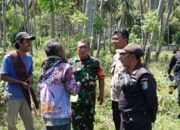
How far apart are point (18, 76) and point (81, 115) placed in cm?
109

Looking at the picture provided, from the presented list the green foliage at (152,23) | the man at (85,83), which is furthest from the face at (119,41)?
the green foliage at (152,23)

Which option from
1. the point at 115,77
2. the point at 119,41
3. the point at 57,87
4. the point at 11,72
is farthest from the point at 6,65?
the point at 119,41

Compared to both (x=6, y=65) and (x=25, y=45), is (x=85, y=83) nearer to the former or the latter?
(x=25, y=45)

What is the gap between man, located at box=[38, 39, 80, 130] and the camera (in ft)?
16.5

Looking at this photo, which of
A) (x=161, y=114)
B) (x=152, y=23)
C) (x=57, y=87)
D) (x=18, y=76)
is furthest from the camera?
(x=152, y=23)

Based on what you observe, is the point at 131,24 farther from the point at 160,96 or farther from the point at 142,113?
the point at 142,113

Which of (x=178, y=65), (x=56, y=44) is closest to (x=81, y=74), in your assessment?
(x=56, y=44)

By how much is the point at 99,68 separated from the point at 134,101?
1.64 meters

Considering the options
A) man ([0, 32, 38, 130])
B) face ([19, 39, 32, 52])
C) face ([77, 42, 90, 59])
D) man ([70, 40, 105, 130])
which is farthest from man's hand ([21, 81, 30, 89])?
face ([77, 42, 90, 59])

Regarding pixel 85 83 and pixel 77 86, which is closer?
pixel 77 86

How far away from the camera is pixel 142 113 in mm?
4711

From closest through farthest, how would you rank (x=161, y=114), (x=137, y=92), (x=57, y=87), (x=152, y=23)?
(x=137, y=92)
(x=57, y=87)
(x=161, y=114)
(x=152, y=23)

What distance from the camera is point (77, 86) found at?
5.08 meters

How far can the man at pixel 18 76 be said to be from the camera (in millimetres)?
5957
